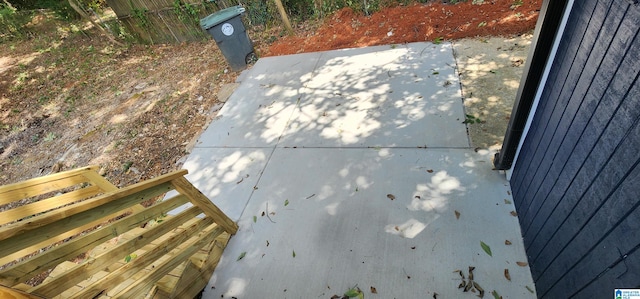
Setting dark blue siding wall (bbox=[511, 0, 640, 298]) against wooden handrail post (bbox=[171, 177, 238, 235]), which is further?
wooden handrail post (bbox=[171, 177, 238, 235])

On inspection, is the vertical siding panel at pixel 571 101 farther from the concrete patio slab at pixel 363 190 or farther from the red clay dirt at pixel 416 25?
the red clay dirt at pixel 416 25

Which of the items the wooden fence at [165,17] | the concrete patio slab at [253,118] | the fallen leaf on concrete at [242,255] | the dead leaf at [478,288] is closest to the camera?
the dead leaf at [478,288]

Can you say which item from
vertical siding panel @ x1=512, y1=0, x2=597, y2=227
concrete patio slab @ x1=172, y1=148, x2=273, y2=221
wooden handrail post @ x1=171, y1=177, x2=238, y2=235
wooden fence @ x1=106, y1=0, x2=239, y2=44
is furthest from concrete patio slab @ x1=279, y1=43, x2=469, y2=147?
wooden fence @ x1=106, y1=0, x2=239, y2=44

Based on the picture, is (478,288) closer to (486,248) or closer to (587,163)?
(486,248)

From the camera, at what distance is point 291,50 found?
6.11 metres

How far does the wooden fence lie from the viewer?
725cm

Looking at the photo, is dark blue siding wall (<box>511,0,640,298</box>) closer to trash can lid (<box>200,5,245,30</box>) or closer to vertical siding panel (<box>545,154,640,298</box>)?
vertical siding panel (<box>545,154,640,298</box>)

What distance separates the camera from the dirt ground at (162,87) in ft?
14.0

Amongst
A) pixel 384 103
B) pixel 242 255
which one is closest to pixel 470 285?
pixel 242 255

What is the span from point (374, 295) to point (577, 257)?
1.28 metres

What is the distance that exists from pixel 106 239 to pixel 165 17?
302 inches

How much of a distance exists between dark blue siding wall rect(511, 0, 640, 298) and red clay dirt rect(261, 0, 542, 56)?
346cm

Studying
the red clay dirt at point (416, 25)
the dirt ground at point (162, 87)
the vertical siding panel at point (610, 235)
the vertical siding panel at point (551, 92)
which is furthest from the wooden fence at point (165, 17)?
the vertical siding panel at point (610, 235)

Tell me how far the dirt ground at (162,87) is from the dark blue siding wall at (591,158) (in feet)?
4.31
